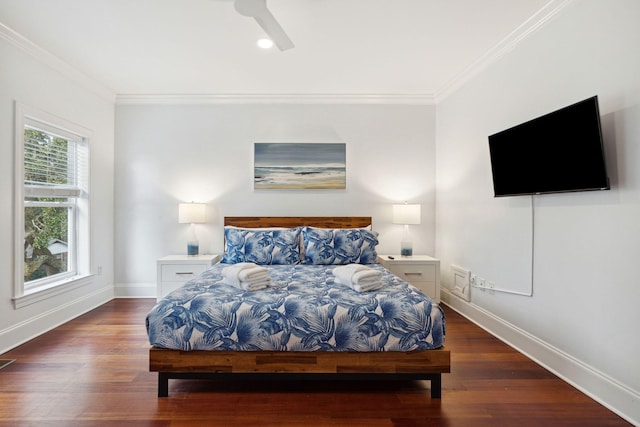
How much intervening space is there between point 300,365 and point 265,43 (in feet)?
8.68

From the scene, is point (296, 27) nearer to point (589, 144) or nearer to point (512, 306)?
point (589, 144)

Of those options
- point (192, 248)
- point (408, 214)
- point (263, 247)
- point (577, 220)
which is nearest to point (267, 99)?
point (263, 247)

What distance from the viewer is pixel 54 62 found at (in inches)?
130

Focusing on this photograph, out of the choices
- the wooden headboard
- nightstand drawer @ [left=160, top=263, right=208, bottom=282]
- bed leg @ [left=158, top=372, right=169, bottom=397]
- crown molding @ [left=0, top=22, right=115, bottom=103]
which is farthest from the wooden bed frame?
crown molding @ [left=0, top=22, right=115, bottom=103]

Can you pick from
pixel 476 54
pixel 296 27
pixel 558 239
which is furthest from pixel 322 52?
pixel 558 239

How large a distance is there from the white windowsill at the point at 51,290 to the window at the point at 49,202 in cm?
2

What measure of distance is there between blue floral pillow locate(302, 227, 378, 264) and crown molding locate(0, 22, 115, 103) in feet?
10.1

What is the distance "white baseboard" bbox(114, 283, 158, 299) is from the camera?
14.4 feet

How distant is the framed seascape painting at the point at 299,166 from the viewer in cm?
440

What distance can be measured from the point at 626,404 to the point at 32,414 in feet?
11.3

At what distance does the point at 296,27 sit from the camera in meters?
2.74

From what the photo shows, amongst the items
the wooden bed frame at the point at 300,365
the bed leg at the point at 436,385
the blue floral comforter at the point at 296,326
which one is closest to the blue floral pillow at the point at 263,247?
the blue floral comforter at the point at 296,326

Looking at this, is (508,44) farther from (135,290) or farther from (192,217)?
(135,290)

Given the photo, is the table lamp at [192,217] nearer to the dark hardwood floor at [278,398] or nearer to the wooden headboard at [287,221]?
the wooden headboard at [287,221]
